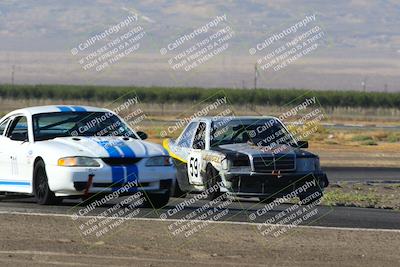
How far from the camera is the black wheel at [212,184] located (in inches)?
740

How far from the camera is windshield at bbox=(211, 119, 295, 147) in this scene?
19.7 m

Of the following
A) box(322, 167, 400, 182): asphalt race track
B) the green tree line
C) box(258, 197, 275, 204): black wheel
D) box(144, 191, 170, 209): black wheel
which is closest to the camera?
box(144, 191, 170, 209): black wheel

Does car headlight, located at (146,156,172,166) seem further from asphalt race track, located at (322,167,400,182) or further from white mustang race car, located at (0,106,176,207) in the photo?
asphalt race track, located at (322,167,400,182)

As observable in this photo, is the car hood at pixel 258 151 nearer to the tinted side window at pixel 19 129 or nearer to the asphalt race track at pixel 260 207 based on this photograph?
the asphalt race track at pixel 260 207

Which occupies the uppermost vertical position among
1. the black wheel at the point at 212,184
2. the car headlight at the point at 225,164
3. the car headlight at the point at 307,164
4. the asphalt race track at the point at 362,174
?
the car headlight at the point at 225,164

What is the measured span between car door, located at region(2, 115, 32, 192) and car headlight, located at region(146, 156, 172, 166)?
5.93 feet

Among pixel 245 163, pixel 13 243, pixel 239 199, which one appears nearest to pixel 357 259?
pixel 13 243

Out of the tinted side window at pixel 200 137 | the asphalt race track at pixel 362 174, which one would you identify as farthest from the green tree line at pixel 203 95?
the tinted side window at pixel 200 137

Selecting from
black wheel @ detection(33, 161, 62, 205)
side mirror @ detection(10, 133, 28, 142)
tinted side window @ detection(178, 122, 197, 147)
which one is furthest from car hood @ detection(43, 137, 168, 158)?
tinted side window @ detection(178, 122, 197, 147)

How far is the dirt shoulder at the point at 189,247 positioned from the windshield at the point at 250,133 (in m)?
5.38

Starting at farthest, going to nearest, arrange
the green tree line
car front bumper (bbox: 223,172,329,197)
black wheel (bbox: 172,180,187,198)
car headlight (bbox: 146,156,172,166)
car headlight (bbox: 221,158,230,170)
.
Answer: the green tree line, black wheel (bbox: 172,180,187,198), car headlight (bbox: 221,158,230,170), car front bumper (bbox: 223,172,329,197), car headlight (bbox: 146,156,172,166)

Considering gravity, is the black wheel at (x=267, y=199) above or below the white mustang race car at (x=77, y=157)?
below

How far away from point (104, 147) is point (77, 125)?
1.31 metres

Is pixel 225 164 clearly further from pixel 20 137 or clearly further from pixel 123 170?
pixel 20 137
